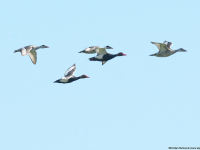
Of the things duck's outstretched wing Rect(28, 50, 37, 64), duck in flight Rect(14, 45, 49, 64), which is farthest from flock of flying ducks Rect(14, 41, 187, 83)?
duck's outstretched wing Rect(28, 50, 37, 64)

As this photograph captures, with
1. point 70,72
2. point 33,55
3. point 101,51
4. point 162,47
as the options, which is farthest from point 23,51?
point 162,47

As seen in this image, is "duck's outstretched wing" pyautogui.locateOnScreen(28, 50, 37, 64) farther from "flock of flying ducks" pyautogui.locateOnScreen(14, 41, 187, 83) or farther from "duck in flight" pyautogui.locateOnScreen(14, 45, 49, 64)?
"flock of flying ducks" pyautogui.locateOnScreen(14, 41, 187, 83)

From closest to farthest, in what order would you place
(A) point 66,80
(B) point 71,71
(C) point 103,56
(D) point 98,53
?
1. (A) point 66,80
2. (D) point 98,53
3. (C) point 103,56
4. (B) point 71,71

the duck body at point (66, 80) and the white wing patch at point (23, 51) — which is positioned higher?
the white wing patch at point (23, 51)

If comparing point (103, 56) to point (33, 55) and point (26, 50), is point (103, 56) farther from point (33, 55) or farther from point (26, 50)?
point (33, 55)

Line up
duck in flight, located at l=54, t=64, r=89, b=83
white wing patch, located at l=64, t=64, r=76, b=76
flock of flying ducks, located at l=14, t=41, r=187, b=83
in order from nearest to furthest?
duck in flight, located at l=54, t=64, r=89, b=83, flock of flying ducks, located at l=14, t=41, r=187, b=83, white wing patch, located at l=64, t=64, r=76, b=76

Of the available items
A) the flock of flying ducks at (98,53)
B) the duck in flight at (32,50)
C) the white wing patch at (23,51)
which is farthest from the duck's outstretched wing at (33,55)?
the white wing patch at (23,51)

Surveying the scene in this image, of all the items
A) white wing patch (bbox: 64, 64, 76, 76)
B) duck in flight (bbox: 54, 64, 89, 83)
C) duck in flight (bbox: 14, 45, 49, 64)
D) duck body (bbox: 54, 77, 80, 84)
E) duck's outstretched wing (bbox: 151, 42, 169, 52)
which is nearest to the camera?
duck body (bbox: 54, 77, 80, 84)

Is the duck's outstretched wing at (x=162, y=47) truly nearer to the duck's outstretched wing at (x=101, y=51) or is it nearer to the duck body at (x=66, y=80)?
the duck's outstretched wing at (x=101, y=51)

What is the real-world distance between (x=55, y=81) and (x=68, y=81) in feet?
3.22

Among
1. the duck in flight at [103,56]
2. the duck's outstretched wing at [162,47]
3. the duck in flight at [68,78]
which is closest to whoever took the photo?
the duck in flight at [68,78]

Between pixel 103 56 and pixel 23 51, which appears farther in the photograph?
pixel 103 56

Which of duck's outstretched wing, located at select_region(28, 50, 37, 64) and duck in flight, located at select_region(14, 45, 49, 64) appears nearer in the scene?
duck in flight, located at select_region(14, 45, 49, 64)

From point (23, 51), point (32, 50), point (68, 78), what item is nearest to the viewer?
point (68, 78)
